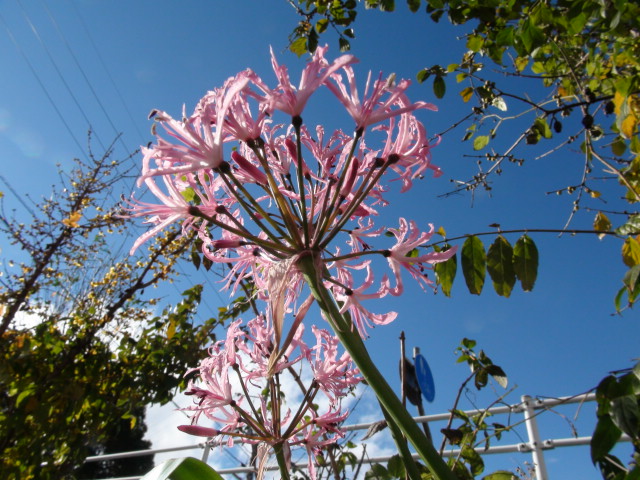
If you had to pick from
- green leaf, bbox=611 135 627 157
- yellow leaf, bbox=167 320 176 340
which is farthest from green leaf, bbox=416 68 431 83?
yellow leaf, bbox=167 320 176 340

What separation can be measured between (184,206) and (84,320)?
373 cm

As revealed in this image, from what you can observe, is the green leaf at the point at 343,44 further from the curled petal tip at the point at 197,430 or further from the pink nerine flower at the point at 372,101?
the curled petal tip at the point at 197,430

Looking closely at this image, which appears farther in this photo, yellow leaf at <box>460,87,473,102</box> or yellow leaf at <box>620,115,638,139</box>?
yellow leaf at <box>460,87,473,102</box>

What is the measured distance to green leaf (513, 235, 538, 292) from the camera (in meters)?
1.27

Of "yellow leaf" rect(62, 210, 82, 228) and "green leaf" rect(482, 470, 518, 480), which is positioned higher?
"yellow leaf" rect(62, 210, 82, 228)

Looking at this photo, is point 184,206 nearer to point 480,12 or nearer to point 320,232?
point 320,232

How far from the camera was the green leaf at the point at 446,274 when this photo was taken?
1.28m

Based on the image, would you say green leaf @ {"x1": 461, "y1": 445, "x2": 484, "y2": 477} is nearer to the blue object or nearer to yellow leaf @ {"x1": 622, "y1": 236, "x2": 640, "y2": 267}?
the blue object

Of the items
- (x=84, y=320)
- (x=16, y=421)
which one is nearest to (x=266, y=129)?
(x=16, y=421)

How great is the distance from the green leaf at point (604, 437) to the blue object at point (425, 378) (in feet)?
2.60

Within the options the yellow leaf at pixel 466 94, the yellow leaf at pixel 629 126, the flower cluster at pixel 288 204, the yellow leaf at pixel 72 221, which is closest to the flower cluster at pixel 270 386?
the flower cluster at pixel 288 204

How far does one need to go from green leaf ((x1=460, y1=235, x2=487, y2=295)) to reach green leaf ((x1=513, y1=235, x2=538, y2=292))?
0.29ft

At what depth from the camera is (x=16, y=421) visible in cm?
293

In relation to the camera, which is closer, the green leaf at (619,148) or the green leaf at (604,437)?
the green leaf at (604,437)
